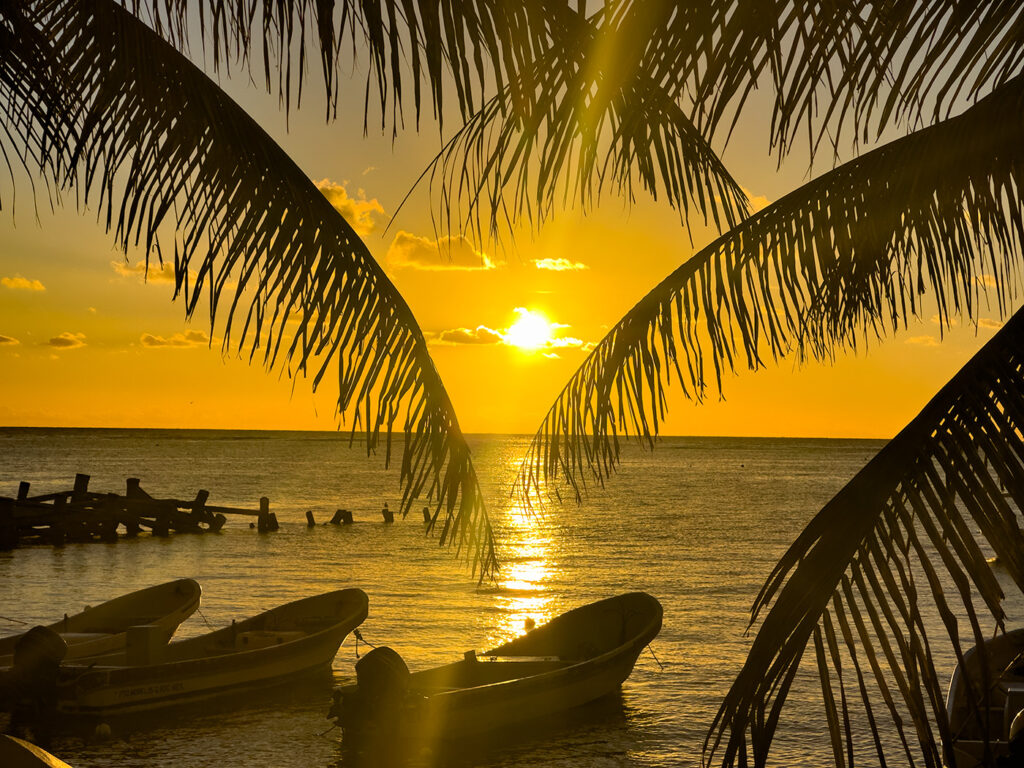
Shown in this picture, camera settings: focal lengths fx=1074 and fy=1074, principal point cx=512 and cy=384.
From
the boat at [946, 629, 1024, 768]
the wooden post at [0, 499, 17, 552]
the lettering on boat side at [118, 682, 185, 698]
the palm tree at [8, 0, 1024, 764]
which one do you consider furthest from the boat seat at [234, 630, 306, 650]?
the wooden post at [0, 499, 17, 552]

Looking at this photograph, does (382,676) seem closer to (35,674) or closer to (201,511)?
(35,674)

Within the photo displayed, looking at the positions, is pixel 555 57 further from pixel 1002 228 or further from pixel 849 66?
pixel 1002 228

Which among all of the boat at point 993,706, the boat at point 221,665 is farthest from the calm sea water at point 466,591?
the boat at point 993,706

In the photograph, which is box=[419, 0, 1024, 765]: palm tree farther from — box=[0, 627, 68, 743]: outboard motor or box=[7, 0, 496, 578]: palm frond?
box=[0, 627, 68, 743]: outboard motor

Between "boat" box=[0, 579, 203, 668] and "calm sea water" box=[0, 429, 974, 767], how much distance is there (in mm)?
2295

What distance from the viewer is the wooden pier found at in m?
36.2

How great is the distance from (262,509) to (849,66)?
152 ft

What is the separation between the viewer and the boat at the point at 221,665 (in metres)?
16.1

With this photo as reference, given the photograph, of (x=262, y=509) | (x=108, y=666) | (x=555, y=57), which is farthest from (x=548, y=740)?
(x=262, y=509)

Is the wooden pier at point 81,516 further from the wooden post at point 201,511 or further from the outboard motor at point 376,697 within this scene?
the outboard motor at point 376,697

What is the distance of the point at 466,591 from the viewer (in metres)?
32.1

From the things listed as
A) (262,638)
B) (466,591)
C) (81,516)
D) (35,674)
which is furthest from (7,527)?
(35,674)

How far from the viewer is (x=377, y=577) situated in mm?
34656

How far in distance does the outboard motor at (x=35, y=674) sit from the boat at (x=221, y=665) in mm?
211
